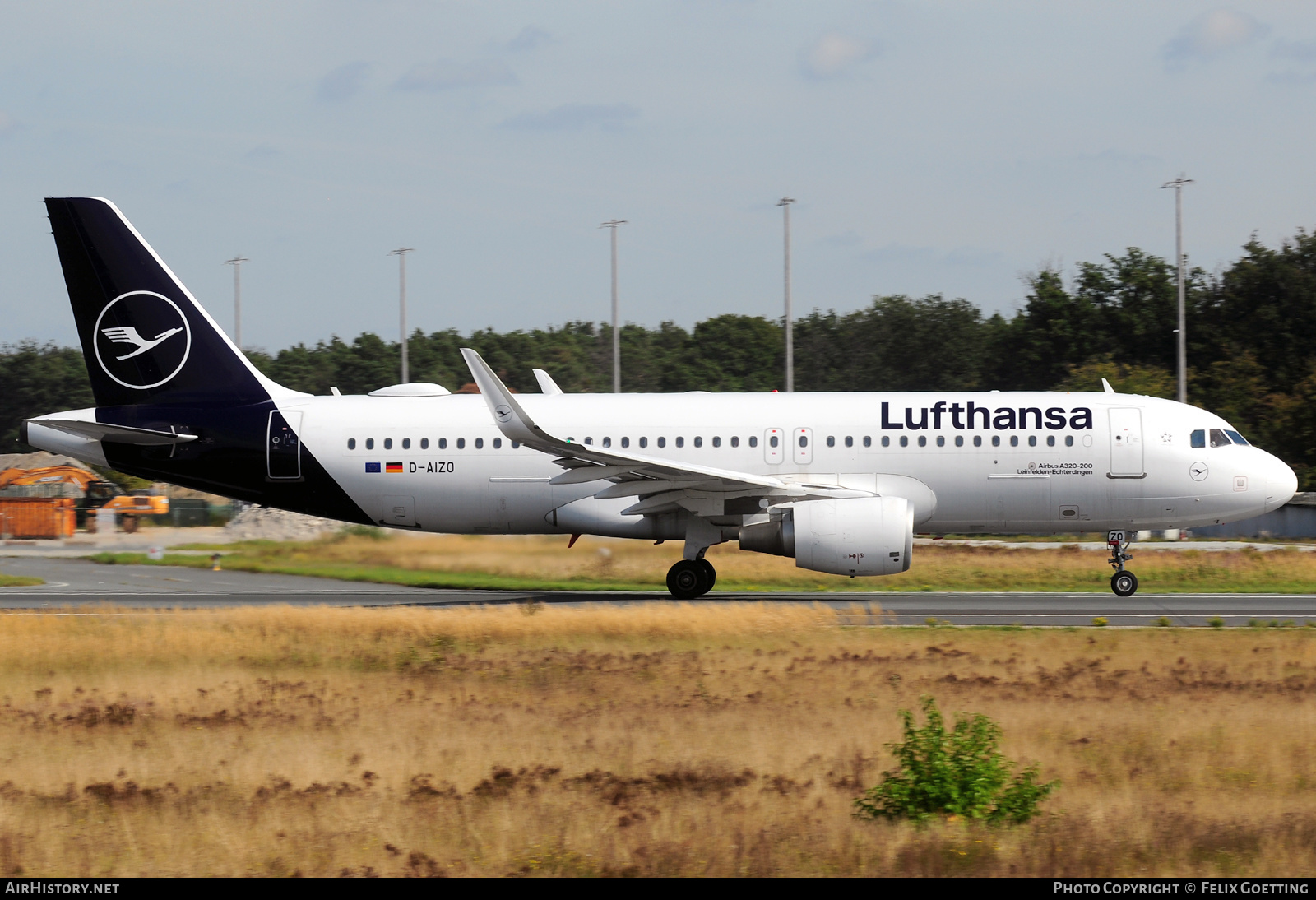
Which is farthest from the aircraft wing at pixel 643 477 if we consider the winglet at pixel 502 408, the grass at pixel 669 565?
the grass at pixel 669 565

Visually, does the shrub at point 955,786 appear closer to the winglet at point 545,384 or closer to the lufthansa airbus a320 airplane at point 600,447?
the lufthansa airbus a320 airplane at point 600,447

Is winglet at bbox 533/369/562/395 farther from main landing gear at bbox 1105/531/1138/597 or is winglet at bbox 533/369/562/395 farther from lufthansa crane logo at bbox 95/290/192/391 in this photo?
main landing gear at bbox 1105/531/1138/597

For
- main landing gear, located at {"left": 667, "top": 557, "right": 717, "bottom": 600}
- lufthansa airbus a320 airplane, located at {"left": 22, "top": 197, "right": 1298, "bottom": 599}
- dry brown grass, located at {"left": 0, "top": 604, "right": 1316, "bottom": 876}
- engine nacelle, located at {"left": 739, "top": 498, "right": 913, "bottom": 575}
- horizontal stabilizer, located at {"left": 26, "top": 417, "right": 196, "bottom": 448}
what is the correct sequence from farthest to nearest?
1. horizontal stabilizer, located at {"left": 26, "top": 417, "right": 196, "bottom": 448}
2. lufthansa airbus a320 airplane, located at {"left": 22, "top": 197, "right": 1298, "bottom": 599}
3. main landing gear, located at {"left": 667, "top": 557, "right": 717, "bottom": 600}
4. engine nacelle, located at {"left": 739, "top": 498, "right": 913, "bottom": 575}
5. dry brown grass, located at {"left": 0, "top": 604, "right": 1316, "bottom": 876}

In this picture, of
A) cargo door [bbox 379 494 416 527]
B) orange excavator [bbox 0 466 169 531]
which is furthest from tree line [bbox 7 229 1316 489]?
cargo door [bbox 379 494 416 527]

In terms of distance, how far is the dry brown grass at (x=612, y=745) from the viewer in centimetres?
785

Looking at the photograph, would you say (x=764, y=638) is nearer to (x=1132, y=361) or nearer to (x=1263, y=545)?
(x=1263, y=545)

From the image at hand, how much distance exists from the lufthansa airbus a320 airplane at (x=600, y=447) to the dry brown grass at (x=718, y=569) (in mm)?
2629

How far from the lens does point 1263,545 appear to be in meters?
39.7

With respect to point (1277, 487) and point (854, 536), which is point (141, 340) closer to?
point (854, 536)

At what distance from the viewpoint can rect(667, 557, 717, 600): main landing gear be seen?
23625 millimetres

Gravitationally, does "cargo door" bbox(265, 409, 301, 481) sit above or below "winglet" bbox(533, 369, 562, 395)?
below

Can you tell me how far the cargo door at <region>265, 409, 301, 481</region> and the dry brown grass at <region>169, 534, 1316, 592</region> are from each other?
450 centimetres

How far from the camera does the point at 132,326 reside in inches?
981

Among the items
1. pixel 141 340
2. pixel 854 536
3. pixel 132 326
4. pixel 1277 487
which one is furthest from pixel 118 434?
pixel 1277 487
